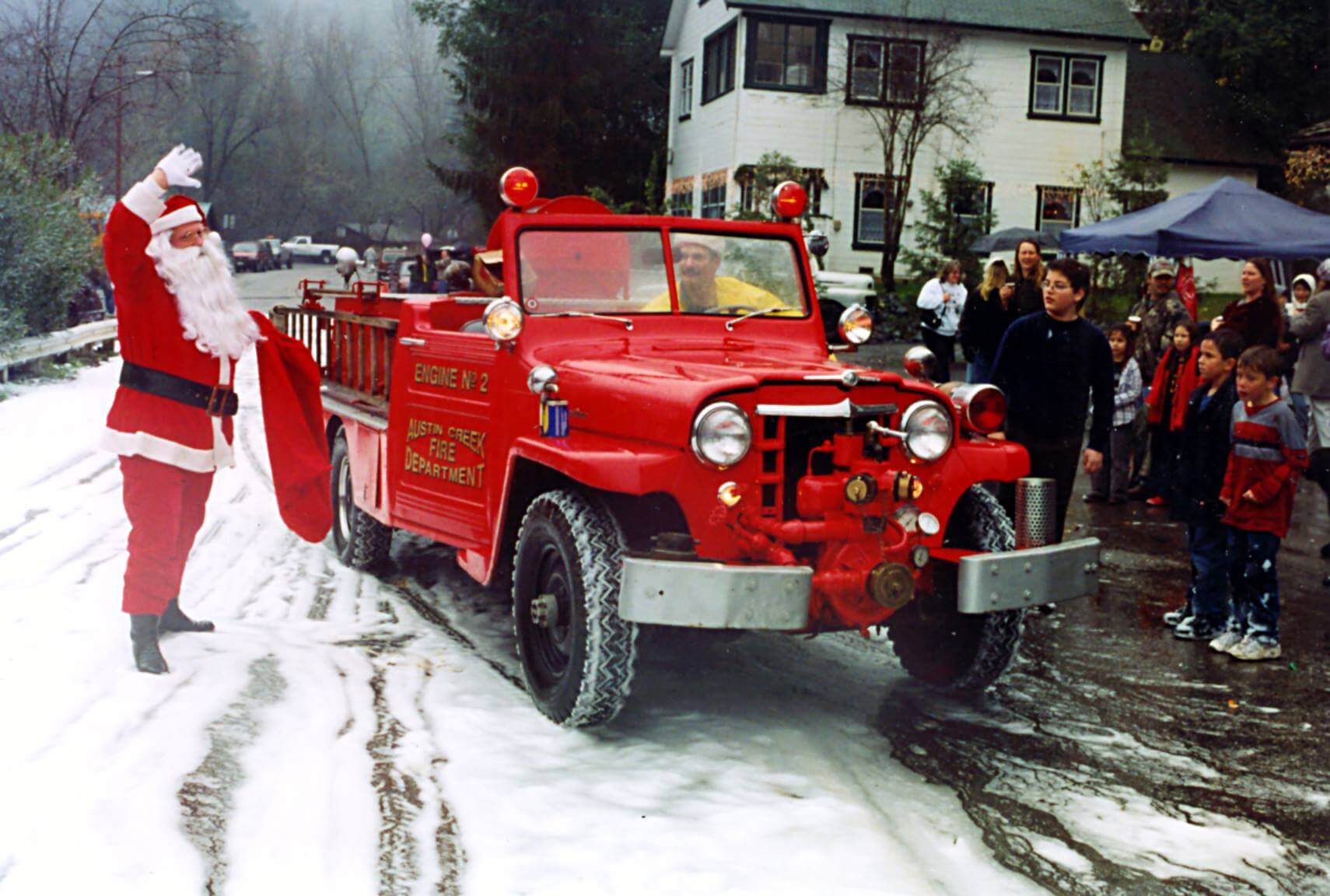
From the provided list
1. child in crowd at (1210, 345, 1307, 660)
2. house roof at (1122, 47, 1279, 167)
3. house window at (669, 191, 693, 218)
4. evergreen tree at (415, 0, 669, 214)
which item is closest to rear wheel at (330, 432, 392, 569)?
child in crowd at (1210, 345, 1307, 660)

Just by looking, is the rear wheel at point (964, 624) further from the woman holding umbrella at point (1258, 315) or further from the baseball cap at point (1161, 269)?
the baseball cap at point (1161, 269)

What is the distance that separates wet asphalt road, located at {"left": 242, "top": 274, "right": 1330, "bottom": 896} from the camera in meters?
4.27

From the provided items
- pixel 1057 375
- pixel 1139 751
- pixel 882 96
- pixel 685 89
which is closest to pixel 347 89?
pixel 685 89

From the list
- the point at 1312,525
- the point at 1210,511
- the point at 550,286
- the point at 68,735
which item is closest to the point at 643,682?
the point at 550,286

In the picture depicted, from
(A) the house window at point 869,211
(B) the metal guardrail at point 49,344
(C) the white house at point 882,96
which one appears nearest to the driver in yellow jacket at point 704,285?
(B) the metal guardrail at point 49,344

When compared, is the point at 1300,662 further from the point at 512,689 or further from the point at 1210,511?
the point at 512,689

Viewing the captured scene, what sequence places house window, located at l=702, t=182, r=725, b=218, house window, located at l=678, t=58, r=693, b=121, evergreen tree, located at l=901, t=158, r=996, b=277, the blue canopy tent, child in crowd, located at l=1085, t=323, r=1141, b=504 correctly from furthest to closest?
house window, located at l=678, t=58, r=693, b=121, house window, located at l=702, t=182, r=725, b=218, evergreen tree, located at l=901, t=158, r=996, b=277, the blue canopy tent, child in crowd, located at l=1085, t=323, r=1141, b=504

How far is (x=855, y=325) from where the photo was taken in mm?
6660

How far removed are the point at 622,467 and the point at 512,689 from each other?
1347 millimetres

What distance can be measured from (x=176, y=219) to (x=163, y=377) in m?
0.64

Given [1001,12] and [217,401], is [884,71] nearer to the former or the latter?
[1001,12]

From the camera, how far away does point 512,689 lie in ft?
19.1

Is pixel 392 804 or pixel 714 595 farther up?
pixel 714 595

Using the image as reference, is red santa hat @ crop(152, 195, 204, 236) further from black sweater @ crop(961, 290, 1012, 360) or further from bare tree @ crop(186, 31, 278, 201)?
bare tree @ crop(186, 31, 278, 201)
